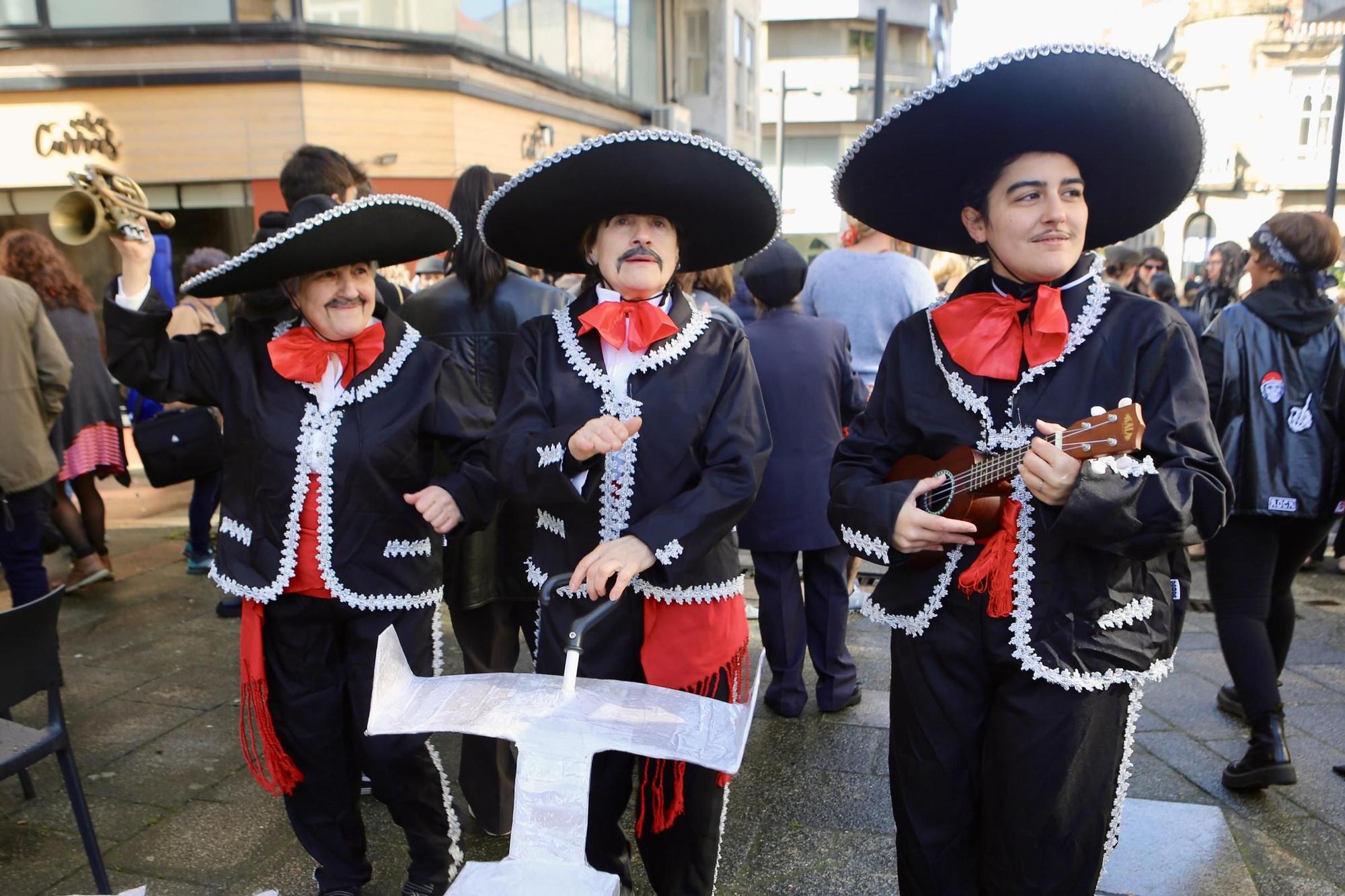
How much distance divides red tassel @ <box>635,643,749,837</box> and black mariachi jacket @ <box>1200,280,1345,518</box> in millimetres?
2080

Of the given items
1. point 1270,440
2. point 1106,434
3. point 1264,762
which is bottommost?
point 1264,762

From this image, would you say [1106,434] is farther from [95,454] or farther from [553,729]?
[95,454]

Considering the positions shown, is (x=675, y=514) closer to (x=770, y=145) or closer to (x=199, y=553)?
(x=199, y=553)

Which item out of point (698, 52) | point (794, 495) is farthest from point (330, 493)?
point (698, 52)

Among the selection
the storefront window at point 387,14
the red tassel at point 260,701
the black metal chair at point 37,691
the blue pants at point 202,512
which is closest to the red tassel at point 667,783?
the red tassel at point 260,701

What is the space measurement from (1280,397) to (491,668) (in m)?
3.04

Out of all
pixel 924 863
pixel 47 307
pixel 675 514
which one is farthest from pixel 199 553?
pixel 924 863

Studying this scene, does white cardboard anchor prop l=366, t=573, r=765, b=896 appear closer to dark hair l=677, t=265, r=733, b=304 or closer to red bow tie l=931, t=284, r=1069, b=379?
red bow tie l=931, t=284, r=1069, b=379

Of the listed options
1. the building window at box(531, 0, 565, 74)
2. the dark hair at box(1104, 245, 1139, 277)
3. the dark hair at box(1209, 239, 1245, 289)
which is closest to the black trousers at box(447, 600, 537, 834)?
the dark hair at box(1209, 239, 1245, 289)

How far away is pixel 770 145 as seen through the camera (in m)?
46.9

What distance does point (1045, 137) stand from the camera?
2.04m

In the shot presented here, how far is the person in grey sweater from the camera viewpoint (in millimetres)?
4973

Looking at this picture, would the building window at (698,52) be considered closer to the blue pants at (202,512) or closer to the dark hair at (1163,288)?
the dark hair at (1163,288)

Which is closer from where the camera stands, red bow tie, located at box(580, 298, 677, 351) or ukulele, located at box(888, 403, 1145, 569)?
ukulele, located at box(888, 403, 1145, 569)
